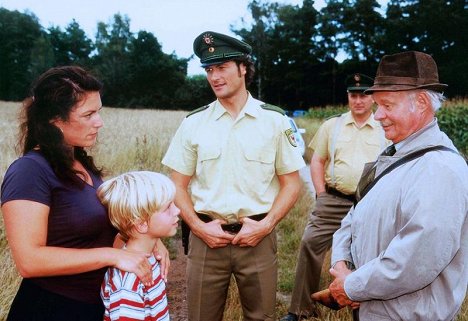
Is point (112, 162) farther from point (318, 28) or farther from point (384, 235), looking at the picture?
point (318, 28)

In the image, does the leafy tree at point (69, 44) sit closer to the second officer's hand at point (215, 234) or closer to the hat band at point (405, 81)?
the second officer's hand at point (215, 234)

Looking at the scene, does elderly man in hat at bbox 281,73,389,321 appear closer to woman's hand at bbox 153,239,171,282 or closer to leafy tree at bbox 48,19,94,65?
woman's hand at bbox 153,239,171,282

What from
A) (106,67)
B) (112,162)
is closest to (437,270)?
(112,162)

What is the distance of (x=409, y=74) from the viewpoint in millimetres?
2010

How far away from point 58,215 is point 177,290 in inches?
109

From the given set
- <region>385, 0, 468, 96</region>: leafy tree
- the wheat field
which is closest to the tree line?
<region>385, 0, 468, 96</region>: leafy tree

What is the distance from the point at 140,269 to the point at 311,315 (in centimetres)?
238

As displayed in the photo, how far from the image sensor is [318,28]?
49.3 m

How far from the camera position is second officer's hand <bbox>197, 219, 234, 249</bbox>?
104 inches

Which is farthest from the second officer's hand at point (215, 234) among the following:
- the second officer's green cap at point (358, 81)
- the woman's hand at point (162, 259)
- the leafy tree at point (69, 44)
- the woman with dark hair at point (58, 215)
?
the leafy tree at point (69, 44)

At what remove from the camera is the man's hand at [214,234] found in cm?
263

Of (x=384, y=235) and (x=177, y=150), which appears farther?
(x=177, y=150)

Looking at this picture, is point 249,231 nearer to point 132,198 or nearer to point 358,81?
point 132,198

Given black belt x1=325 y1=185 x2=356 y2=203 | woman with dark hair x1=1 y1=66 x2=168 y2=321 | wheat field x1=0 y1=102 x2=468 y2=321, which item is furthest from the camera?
black belt x1=325 y1=185 x2=356 y2=203
